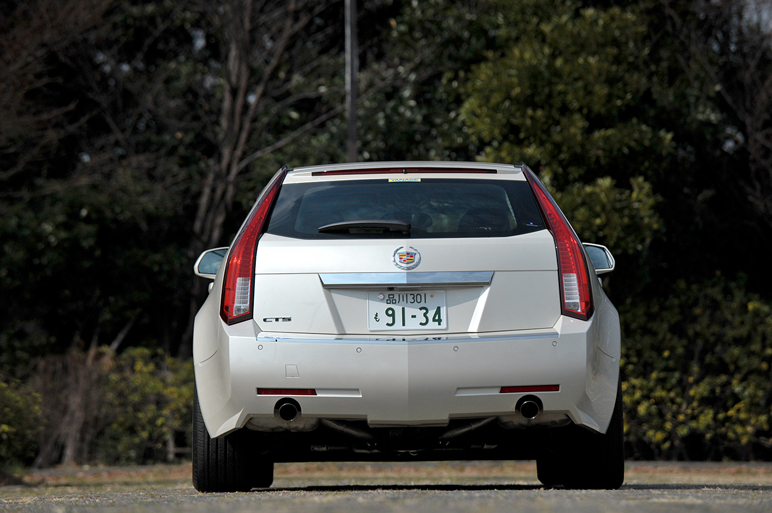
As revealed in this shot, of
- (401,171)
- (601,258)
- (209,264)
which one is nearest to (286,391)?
(209,264)

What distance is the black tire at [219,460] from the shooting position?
504cm

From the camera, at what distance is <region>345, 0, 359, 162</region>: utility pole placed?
1374 centimetres

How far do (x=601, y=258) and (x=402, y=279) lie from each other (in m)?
1.47

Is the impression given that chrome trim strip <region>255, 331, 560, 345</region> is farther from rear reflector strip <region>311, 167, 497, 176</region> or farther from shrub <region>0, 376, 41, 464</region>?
shrub <region>0, 376, 41, 464</region>

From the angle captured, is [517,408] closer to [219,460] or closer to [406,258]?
[406,258]

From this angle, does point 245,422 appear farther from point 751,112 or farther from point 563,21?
point 751,112

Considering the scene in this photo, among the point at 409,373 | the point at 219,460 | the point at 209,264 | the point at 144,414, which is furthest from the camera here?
the point at 144,414

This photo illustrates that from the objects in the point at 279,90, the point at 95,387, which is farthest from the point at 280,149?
the point at 95,387

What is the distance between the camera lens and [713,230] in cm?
1466

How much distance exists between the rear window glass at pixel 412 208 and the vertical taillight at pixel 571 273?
0.13 m

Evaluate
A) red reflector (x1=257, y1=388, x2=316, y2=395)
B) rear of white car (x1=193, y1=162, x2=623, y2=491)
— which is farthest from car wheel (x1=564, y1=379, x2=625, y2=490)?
red reflector (x1=257, y1=388, x2=316, y2=395)

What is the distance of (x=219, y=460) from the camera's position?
16.6 ft

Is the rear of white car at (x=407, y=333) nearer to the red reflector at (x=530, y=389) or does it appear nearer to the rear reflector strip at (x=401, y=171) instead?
the red reflector at (x=530, y=389)

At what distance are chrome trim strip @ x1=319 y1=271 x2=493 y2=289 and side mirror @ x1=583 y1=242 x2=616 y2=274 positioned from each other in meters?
1.02
